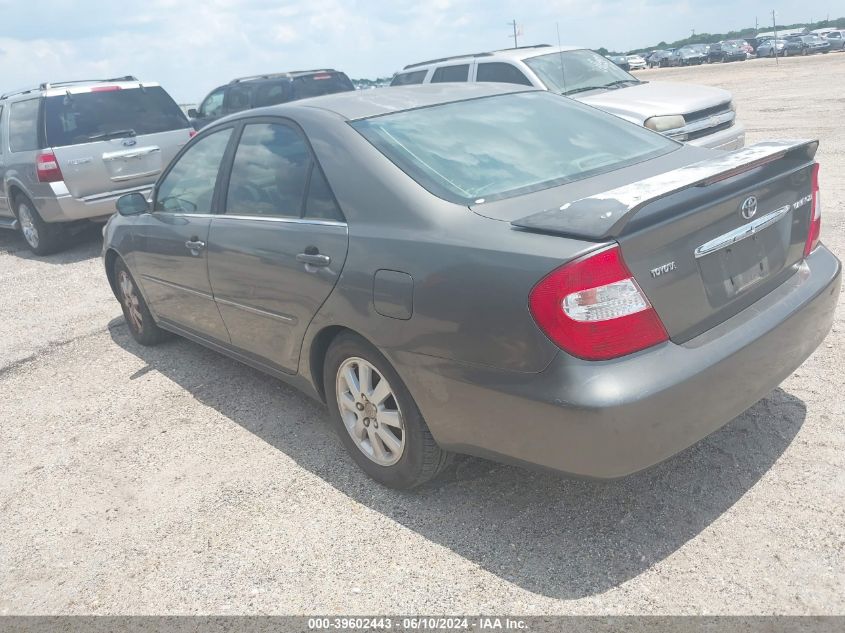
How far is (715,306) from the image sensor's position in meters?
2.77

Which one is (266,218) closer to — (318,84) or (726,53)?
Answer: (318,84)

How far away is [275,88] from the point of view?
43.5ft

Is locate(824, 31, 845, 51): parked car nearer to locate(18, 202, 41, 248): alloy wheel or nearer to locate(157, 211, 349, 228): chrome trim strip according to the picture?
locate(18, 202, 41, 248): alloy wheel

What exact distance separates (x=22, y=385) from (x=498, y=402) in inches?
159

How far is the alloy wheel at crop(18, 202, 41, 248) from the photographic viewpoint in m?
9.81

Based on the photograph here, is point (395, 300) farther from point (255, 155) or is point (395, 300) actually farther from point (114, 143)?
point (114, 143)

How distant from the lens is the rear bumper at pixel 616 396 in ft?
8.18

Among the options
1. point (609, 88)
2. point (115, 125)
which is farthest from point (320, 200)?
point (115, 125)

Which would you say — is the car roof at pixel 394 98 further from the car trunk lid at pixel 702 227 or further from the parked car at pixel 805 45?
the parked car at pixel 805 45

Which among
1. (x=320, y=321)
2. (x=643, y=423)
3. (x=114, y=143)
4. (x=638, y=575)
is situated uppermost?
(x=114, y=143)

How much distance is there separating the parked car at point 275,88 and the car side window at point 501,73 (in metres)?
4.17

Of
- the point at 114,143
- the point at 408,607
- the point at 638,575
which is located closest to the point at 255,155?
the point at 408,607

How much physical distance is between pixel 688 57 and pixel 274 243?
60.7 metres

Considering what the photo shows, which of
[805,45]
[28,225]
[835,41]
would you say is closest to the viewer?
[28,225]
